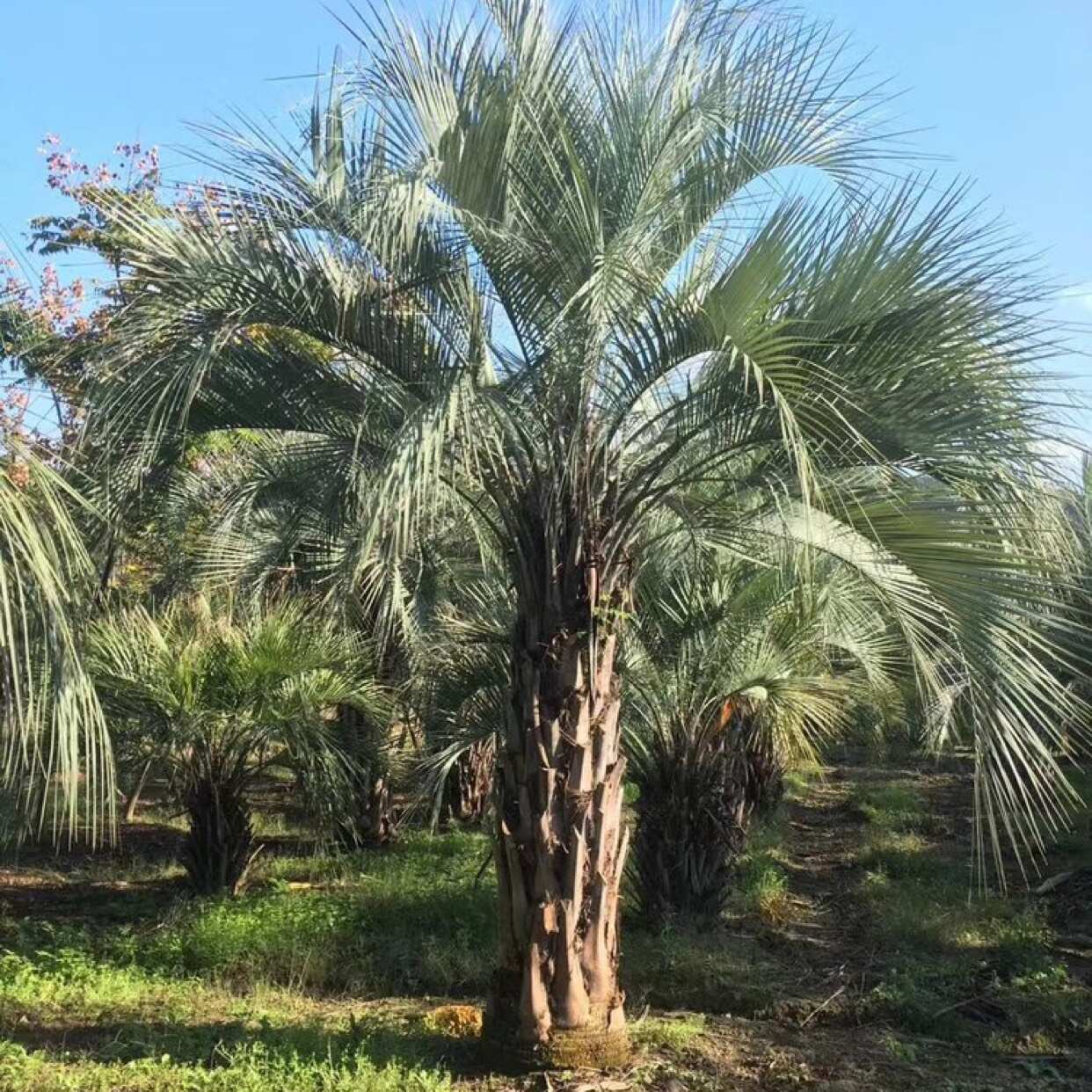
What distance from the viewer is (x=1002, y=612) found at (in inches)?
173

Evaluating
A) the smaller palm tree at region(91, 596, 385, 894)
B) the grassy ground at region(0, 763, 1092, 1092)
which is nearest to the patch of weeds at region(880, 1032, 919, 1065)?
the grassy ground at region(0, 763, 1092, 1092)

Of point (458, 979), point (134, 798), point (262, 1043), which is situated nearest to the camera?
point (262, 1043)

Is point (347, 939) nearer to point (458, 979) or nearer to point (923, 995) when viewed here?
point (458, 979)

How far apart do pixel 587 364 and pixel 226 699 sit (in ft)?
16.8

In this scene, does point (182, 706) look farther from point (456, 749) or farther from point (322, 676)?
point (456, 749)

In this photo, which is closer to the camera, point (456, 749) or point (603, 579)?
point (603, 579)

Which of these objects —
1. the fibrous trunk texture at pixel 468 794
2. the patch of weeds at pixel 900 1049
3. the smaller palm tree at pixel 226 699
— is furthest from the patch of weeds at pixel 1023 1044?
the fibrous trunk texture at pixel 468 794

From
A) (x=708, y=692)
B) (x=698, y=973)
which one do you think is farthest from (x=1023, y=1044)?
(x=708, y=692)

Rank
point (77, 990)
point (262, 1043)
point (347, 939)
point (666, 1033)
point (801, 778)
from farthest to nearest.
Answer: point (801, 778)
point (347, 939)
point (77, 990)
point (666, 1033)
point (262, 1043)

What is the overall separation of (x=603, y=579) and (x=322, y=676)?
4.50m

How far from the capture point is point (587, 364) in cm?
465

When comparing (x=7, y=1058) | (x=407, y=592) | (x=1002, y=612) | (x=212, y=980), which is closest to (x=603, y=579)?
(x=1002, y=612)

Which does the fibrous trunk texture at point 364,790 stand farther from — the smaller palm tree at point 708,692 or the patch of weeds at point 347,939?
the smaller palm tree at point 708,692

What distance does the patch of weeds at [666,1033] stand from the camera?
5477 mm
